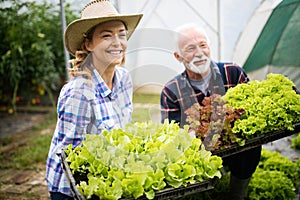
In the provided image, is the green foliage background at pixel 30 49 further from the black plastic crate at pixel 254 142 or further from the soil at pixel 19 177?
the black plastic crate at pixel 254 142

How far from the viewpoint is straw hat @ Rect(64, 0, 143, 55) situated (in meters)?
2.43

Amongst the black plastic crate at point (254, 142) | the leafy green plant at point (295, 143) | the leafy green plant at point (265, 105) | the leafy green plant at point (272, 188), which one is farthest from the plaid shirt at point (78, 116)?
the leafy green plant at point (295, 143)

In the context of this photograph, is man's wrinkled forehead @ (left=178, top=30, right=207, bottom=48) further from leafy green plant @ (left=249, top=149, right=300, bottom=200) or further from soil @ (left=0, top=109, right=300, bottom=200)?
leafy green plant @ (left=249, top=149, right=300, bottom=200)

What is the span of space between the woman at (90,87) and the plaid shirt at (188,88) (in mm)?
366

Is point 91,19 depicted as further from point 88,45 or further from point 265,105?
point 265,105

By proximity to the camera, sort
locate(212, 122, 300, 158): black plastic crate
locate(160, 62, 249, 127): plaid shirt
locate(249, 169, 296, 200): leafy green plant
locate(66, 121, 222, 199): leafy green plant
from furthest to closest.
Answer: locate(249, 169, 296, 200): leafy green plant, locate(160, 62, 249, 127): plaid shirt, locate(212, 122, 300, 158): black plastic crate, locate(66, 121, 222, 199): leafy green plant

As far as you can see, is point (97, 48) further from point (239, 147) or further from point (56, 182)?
point (239, 147)

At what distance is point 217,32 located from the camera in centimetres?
615

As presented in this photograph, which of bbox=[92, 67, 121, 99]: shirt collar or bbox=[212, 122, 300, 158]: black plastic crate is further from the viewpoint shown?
bbox=[92, 67, 121, 99]: shirt collar

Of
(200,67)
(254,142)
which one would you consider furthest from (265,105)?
(200,67)

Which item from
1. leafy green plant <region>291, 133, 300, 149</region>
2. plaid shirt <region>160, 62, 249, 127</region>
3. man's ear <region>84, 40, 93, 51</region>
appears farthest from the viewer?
leafy green plant <region>291, 133, 300, 149</region>

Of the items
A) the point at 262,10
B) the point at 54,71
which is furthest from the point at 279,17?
the point at 54,71

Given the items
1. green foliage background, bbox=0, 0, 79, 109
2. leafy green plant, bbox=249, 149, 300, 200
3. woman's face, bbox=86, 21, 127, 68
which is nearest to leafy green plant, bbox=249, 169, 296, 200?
leafy green plant, bbox=249, 149, 300, 200

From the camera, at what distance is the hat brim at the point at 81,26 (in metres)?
2.43
